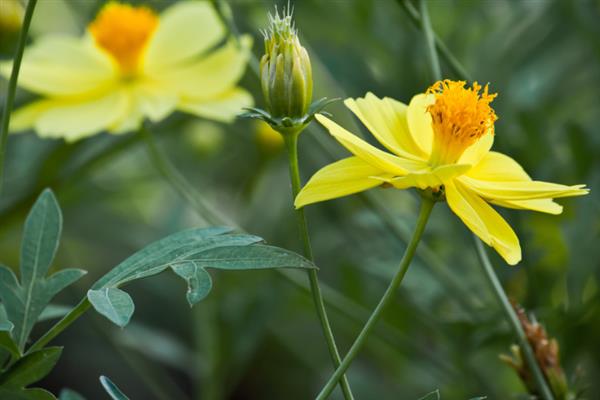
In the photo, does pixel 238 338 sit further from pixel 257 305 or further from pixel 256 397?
pixel 256 397

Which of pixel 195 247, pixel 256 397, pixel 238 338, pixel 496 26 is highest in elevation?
pixel 496 26

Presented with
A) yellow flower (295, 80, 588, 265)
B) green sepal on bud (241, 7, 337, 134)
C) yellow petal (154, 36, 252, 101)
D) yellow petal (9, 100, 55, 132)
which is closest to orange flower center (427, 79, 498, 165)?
yellow flower (295, 80, 588, 265)

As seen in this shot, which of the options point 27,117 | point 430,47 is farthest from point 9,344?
point 27,117

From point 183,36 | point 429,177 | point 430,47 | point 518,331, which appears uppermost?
point 183,36

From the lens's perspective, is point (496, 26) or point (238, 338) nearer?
point (238, 338)

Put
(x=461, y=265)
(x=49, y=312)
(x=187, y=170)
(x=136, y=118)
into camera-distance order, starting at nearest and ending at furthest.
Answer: (x=49, y=312) < (x=136, y=118) < (x=461, y=265) < (x=187, y=170)

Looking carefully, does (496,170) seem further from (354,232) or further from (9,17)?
(9,17)

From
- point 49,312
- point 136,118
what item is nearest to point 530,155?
point 136,118
